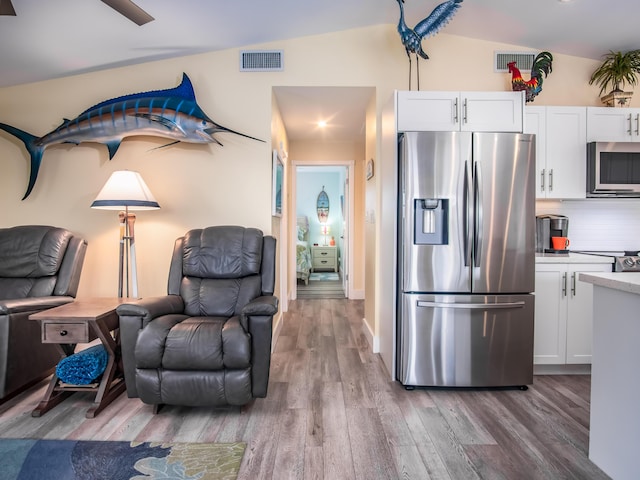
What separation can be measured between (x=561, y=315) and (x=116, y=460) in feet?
9.76

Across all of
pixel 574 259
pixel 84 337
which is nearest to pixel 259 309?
pixel 84 337

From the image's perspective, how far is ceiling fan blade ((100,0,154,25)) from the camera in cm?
170

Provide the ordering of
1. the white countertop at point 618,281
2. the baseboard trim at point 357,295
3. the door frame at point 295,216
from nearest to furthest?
the white countertop at point 618,281
the door frame at point 295,216
the baseboard trim at point 357,295

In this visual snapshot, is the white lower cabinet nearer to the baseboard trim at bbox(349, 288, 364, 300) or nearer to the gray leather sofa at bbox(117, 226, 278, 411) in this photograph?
the gray leather sofa at bbox(117, 226, 278, 411)

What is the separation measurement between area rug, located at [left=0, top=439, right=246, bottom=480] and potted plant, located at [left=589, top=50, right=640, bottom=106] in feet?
12.5

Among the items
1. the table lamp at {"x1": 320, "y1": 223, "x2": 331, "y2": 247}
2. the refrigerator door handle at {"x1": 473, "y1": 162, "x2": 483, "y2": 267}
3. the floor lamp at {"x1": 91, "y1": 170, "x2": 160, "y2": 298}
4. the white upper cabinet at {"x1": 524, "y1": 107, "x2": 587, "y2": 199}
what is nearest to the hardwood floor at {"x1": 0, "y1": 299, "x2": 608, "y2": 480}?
the refrigerator door handle at {"x1": 473, "y1": 162, "x2": 483, "y2": 267}

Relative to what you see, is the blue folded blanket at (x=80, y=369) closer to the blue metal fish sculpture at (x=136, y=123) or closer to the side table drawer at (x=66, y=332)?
the side table drawer at (x=66, y=332)

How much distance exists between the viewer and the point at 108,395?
7.04 feet

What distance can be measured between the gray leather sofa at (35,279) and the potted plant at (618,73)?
451cm

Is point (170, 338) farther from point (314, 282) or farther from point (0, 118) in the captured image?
point (314, 282)

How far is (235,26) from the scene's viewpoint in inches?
105

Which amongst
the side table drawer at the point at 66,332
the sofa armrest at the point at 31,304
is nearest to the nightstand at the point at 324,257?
the sofa armrest at the point at 31,304

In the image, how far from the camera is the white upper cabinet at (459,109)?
8.29ft

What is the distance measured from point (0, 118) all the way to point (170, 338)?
111 inches
